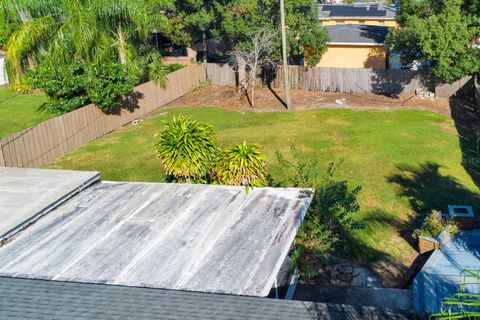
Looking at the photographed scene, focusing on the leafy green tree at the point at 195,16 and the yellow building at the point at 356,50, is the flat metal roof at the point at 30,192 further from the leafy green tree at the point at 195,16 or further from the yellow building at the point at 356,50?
the yellow building at the point at 356,50

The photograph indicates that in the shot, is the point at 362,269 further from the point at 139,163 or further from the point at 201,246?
the point at 139,163

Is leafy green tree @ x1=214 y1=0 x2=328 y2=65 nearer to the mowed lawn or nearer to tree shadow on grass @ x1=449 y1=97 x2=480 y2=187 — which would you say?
the mowed lawn

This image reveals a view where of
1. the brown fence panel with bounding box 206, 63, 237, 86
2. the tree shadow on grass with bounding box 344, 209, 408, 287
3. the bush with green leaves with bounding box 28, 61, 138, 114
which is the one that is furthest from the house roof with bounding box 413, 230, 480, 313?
the brown fence panel with bounding box 206, 63, 237, 86

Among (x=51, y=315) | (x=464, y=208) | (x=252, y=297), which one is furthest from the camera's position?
(x=464, y=208)

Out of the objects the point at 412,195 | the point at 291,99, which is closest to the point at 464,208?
the point at 412,195

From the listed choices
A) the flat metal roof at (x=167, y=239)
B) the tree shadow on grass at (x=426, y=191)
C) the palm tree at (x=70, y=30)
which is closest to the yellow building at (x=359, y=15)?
the palm tree at (x=70, y=30)

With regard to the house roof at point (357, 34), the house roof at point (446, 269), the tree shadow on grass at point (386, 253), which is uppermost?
the house roof at point (357, 34)
